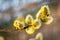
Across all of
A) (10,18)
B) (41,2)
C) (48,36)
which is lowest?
(48,36)

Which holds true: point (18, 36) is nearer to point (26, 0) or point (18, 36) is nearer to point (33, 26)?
point (33, 26)

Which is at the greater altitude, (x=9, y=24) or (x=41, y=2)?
(x=41, y=2)

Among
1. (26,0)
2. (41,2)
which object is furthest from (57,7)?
(26,0)
